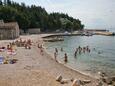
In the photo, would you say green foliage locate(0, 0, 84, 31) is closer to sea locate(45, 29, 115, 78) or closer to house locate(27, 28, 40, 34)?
house locate(27, 28, 40, 34)

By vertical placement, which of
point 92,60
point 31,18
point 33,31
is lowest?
point 92,60

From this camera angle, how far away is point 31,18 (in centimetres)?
11138

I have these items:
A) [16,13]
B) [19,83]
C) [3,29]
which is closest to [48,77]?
[19,83]

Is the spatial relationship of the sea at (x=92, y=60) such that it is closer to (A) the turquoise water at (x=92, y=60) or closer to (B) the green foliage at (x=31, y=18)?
(A) the turquoise water at (x=92, y=60)

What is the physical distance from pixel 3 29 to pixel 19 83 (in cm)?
5184

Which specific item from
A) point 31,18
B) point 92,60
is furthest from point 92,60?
point 31,18

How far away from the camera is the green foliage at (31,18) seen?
10056cm

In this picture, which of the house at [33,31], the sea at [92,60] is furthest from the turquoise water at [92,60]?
the house at [33,31]

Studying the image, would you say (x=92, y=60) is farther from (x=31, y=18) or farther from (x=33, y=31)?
(x=31, y=18)

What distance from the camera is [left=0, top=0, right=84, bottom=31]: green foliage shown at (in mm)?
100562

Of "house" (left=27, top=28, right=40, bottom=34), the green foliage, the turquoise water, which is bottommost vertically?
the turquoise water

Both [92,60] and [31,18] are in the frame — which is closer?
[92,60]

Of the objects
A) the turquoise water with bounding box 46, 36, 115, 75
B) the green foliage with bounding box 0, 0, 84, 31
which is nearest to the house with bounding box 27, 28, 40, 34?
the green foliage with bounding box 0, 0, 84, 31

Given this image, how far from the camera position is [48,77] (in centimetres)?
2172
